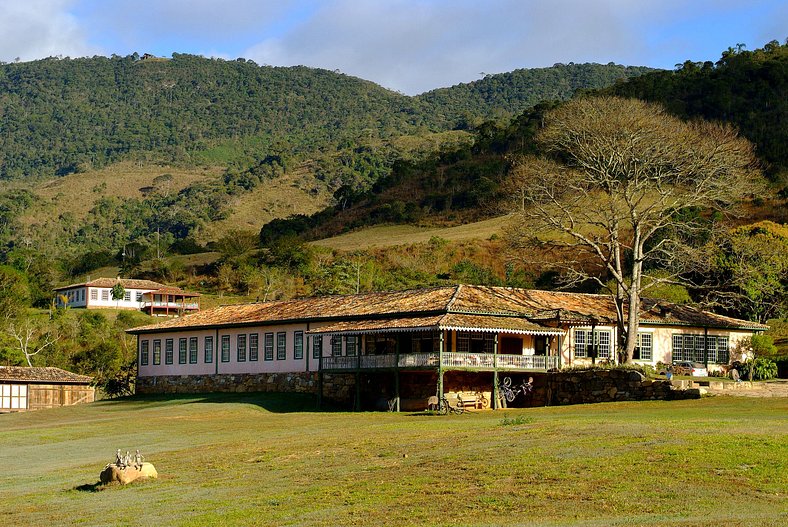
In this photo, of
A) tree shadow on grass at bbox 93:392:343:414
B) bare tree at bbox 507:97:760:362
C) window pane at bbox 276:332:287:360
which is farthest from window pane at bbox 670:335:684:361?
window pane at bbox 276:332:287:360

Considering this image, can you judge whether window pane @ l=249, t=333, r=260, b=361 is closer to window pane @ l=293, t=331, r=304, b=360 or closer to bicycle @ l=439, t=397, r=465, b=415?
window pane @ l=293, t=331, r=304, b=360

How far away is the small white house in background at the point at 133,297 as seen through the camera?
4230 inches

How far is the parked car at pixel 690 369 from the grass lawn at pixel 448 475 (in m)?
12.7

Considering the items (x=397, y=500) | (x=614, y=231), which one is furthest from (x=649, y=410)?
(x=397, y=500)

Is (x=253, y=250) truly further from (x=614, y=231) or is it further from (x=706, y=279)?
(x=614, y=231)

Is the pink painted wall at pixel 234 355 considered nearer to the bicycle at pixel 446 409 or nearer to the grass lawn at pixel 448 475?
the bicycle at pixel 446 409

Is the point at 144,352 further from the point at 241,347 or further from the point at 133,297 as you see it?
the point at 133,297

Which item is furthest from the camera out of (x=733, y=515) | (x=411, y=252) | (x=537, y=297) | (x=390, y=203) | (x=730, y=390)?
(x=390, y=203)

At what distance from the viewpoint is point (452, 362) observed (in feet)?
144

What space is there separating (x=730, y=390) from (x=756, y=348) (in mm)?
13155

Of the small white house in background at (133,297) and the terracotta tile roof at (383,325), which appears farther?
the small white house in background at (133,297)

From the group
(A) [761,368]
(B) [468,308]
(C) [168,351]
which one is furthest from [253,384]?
(A) [761,368]

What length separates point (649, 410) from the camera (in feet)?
116

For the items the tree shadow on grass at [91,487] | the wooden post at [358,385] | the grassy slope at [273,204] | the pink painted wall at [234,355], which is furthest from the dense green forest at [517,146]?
the tree shadow on grass at [91,487]
